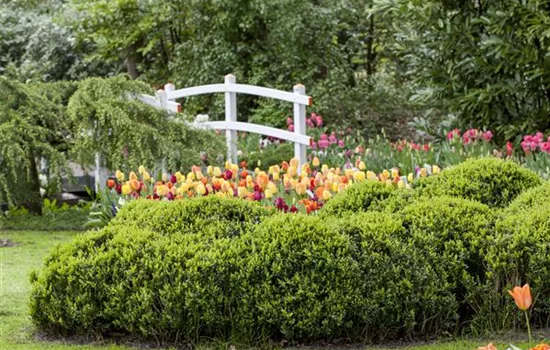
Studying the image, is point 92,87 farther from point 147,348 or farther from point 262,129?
point 147,348

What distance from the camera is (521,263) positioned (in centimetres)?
531

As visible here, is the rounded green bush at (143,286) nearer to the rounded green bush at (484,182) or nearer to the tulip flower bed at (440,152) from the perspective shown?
the rounded green bush at (484,182)

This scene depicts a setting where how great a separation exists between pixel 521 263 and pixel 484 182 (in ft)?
3.25

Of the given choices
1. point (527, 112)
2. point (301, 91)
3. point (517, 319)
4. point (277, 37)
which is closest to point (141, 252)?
point (517, 319)

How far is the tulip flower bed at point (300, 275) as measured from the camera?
5105 millimetres

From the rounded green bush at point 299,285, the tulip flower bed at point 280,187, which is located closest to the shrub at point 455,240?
the rounded green bush at point 299,285

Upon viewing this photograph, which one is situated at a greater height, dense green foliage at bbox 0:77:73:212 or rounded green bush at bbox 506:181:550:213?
dense green foliage at bbox 0:77:73:212

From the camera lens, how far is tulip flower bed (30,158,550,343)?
5105mm

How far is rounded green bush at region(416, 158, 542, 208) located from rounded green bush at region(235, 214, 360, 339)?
1168 millimetres

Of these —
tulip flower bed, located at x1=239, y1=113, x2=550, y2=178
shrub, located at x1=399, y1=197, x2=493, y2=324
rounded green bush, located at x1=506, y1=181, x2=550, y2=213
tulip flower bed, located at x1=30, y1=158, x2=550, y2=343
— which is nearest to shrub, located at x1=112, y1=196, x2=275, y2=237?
tulip flower bed, located at x1=30, y1=158, x2=550, y2=343

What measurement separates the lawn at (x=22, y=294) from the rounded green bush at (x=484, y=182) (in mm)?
1208

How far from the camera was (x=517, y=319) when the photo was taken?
5281 millimetres

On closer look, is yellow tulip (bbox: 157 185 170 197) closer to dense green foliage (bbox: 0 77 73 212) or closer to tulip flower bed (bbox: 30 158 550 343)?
tulip flower bed (bbox: 30 158 550 343)

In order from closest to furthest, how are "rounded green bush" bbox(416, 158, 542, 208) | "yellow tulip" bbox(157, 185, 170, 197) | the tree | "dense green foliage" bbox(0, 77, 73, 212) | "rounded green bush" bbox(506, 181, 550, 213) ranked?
"rounded green bush" bbox(506, 181, 550, 213) < "rounded green bush" bbox(416, 158, 542, 208) < "yellow tulip" bbox(157, 185, 170, 197) < "dense green foliage" bbox(0, 77, 73, 212) < the tree
